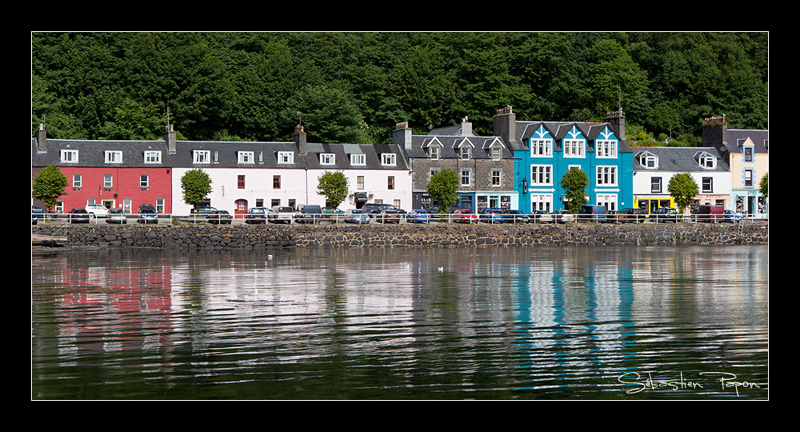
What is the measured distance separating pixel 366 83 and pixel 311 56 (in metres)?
7.52

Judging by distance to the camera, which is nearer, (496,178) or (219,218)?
(219,218)

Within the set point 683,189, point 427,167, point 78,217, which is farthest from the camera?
point 427,167

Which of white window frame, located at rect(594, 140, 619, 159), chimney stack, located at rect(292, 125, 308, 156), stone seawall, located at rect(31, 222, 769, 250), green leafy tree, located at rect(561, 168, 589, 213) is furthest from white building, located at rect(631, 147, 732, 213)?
chimney stack, located at rect(292, 125, 308, 156)

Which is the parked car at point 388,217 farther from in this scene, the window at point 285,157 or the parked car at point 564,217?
the window at point 285,157

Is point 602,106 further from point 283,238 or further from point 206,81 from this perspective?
point 283,238

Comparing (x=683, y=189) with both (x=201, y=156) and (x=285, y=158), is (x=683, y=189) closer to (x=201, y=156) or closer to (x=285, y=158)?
(x=285, y=158)

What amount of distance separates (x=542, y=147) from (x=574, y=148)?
2.95 m

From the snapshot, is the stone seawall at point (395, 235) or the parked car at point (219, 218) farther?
the parked car at point (219, 218)

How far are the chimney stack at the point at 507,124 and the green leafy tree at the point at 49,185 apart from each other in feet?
124

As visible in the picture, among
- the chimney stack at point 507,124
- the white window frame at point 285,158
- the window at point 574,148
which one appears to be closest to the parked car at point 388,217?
the white window frame at point 285,158

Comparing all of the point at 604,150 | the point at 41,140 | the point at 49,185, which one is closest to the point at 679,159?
the point at 604,150

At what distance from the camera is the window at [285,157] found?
245ft

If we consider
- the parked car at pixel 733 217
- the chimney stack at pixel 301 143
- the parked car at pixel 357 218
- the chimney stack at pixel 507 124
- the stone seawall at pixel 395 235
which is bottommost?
the stone seawall at pixel 395 235

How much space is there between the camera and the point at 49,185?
61250mm
